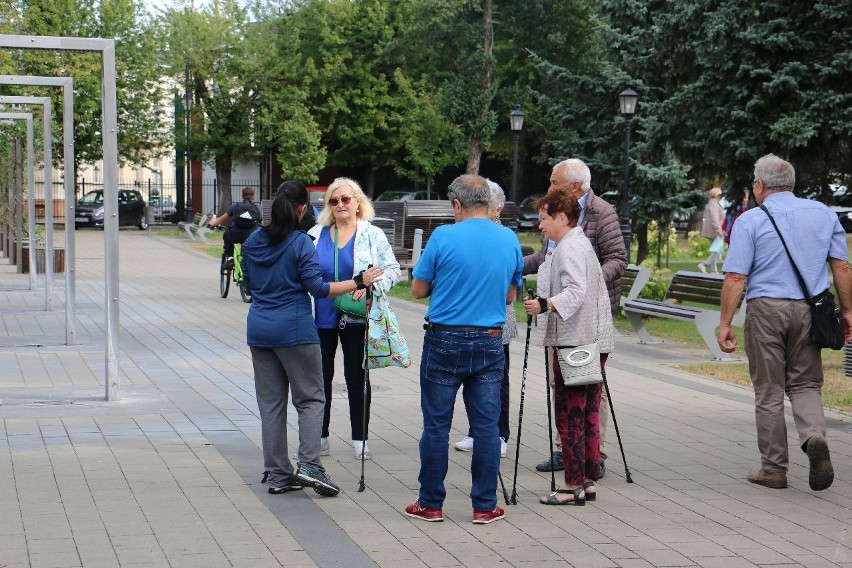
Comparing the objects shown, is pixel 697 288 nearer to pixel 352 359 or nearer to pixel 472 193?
pixel 352 359

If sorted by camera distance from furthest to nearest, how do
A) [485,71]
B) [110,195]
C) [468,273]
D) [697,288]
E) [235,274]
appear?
[485,71], [235,274], [697,288], [110,195], [468,273]

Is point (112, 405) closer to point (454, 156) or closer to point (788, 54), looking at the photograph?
point (788, 54)

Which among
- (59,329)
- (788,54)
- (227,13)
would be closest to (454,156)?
(227,13)

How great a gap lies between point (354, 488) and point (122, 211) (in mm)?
40210

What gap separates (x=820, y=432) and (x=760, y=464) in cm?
87

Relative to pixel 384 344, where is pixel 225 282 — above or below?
below

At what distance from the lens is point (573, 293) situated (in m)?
6.35

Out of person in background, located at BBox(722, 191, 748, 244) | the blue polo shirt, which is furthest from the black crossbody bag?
person in background, located at BBox(722, 191, 748, 244)

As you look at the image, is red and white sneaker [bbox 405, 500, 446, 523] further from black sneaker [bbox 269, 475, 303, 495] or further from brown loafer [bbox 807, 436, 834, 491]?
brown loafer [bbox 807, 436, 834, 491]

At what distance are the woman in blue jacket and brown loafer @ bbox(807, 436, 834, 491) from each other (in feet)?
8.15

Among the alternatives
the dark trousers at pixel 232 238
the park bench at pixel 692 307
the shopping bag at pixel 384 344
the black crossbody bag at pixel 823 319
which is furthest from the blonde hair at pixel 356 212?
the dark trousers at pixel 232 238

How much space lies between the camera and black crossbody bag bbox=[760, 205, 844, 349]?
6895 mm

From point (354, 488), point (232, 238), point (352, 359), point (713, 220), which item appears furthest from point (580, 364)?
point (713, 220)

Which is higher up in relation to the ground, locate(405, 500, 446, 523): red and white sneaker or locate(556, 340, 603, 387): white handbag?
locate(556, 340, 603, 387): white handbag
